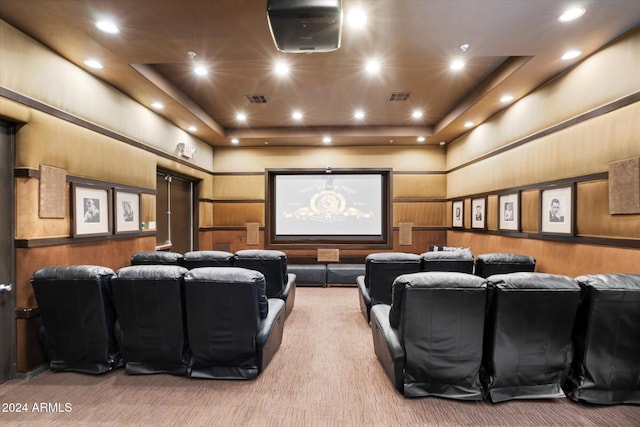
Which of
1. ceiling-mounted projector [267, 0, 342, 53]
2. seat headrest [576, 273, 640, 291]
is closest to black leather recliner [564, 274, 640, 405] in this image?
seat headrest [576, 273, 640, 291]

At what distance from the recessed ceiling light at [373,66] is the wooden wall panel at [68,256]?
12.5 ft

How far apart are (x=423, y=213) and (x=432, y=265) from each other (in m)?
3.61

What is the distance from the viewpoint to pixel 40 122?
2797mm

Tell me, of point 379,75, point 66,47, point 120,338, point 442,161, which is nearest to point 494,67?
point 379,75

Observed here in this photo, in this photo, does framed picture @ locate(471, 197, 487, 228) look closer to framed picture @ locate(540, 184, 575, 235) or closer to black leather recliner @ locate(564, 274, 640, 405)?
framed picture @ locate(540, 184, 575, 235)

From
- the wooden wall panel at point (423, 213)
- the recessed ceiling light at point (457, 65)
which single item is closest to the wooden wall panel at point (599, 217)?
the recessed ceiling light at point (457, 65)

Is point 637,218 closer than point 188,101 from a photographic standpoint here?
Yes

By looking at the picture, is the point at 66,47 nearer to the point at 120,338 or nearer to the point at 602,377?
the point at 120,338

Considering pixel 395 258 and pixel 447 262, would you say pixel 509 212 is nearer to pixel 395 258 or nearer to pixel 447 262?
pixel 447 262

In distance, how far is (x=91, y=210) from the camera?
3.39 metres

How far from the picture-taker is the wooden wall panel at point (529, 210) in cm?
384

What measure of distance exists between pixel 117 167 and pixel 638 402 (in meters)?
5.60

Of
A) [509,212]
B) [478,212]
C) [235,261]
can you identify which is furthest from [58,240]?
[478,212]

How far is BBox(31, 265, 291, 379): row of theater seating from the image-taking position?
236cm
